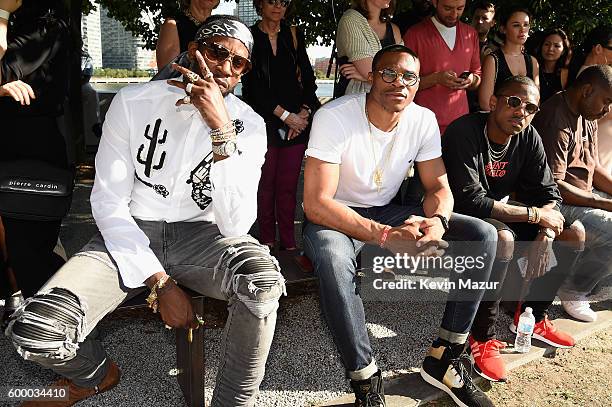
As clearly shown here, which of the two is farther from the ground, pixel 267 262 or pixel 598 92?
pixel 598 92

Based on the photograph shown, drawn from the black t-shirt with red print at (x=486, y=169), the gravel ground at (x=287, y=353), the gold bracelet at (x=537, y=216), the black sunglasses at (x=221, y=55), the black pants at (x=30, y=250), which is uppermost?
the black sunglasses at (x=221, y=55)

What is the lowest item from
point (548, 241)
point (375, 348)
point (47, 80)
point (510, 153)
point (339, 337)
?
point (375, 348)

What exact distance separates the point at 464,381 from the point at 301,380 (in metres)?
0.95

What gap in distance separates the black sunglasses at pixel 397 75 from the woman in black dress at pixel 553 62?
2713 millimetres

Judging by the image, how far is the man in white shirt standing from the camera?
2529 millimetres

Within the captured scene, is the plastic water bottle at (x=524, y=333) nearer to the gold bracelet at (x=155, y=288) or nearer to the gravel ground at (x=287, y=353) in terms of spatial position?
the gravel ground at (x=287, y=353)

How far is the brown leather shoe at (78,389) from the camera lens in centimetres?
288

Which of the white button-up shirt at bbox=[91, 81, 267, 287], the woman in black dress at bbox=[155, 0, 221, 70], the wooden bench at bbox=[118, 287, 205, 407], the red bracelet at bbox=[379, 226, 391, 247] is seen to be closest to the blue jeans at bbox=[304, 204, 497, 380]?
the red bracelet at bbox=[379, 226, 391, 247]

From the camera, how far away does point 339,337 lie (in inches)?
114

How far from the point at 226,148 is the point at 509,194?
2284 millimetres

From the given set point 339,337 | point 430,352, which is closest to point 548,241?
point 430,352

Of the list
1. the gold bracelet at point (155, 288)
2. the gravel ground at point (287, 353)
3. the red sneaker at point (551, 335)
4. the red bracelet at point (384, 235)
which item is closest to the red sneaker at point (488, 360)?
the gravel ground at point (287, 353)

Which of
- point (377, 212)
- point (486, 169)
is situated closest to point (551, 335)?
point (486, 169)

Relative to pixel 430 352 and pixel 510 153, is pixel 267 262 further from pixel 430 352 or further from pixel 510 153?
pixel 510 153
